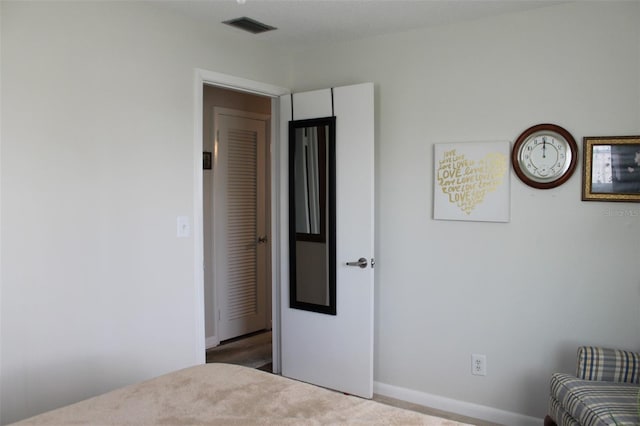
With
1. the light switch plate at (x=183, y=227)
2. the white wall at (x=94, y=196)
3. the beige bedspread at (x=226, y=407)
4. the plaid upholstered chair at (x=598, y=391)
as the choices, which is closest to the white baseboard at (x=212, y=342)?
the white wall at (x=94, y=196)

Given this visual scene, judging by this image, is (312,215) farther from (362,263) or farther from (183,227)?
(183,227)

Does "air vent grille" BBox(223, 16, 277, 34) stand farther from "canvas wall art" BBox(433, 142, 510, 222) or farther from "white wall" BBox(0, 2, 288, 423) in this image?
"canvas wall art" BBox(433, 142, 510, 222)

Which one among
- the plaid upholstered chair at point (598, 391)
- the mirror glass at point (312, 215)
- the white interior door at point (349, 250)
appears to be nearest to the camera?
the plaid upholstered chair at point (598, 391)

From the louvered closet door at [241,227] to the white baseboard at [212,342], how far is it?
0.27 feet

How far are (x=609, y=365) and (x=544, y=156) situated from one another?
1149 mm

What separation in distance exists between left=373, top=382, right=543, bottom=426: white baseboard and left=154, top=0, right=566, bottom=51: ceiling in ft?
7.84

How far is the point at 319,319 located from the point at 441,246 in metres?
1.01

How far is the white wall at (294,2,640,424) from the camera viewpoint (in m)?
2.75

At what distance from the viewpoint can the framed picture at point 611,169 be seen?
266 centimetres

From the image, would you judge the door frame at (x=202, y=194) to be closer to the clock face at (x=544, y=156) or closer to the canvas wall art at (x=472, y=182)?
the canvas wall art at (x=472, y=182)

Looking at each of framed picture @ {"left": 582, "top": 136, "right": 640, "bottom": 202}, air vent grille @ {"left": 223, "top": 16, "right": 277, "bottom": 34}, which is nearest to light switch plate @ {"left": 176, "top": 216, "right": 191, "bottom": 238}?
air vent grille @ {"left": 223, "top": 16, "right": 277, "bottom": 34}

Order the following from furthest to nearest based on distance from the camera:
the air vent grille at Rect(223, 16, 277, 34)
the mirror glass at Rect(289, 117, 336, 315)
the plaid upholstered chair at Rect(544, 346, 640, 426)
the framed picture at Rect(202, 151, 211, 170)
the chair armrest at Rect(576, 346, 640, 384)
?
the framed picture at Rect(202, 151, 211, 170) → the mirror glass at Rect(289, 117, 336, 315) → the air vent grille at Rect(223, 16, 277, 34) → the chair armrest at Rect(576, 346, 640, 384) → the plaid upholstered chair at Rect(544, 346, 640, 426)

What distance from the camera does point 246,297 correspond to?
4973mm

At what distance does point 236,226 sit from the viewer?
15.9 feet
